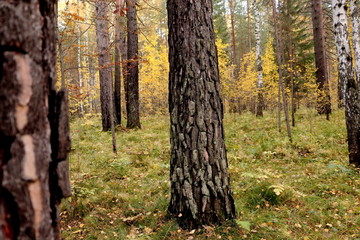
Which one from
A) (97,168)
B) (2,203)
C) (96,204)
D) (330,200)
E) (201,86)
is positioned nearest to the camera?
(2,203)

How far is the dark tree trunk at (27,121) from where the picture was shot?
2.57 feet

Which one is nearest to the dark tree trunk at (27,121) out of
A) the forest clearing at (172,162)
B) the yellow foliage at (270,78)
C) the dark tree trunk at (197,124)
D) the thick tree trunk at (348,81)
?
the forest clearing at (172,162)

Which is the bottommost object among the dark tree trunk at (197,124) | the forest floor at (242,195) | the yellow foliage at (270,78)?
the forest floor at (242,195)

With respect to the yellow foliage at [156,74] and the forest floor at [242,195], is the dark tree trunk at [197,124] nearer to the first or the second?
the forest floor at [242,195]

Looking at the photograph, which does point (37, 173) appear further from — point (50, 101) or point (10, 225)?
point (50, 101)

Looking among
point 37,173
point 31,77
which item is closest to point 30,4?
point 31,77

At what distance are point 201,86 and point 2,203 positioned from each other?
2.59m

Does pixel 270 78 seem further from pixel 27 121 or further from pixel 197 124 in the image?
pixel 27 121

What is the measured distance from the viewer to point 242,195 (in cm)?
429

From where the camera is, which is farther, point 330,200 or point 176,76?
point 330,200

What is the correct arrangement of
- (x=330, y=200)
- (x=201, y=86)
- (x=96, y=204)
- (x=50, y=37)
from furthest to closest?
1. (x=330, y=200)
2. (x=96, y=204)
3. (x=201, y=86)
4. (x=50, y=37)

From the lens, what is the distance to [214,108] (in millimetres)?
3189

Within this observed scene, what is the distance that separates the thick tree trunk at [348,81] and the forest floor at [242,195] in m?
0.64

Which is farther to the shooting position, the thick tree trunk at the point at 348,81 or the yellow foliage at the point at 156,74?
the yellow foliage at the point at 156,74
